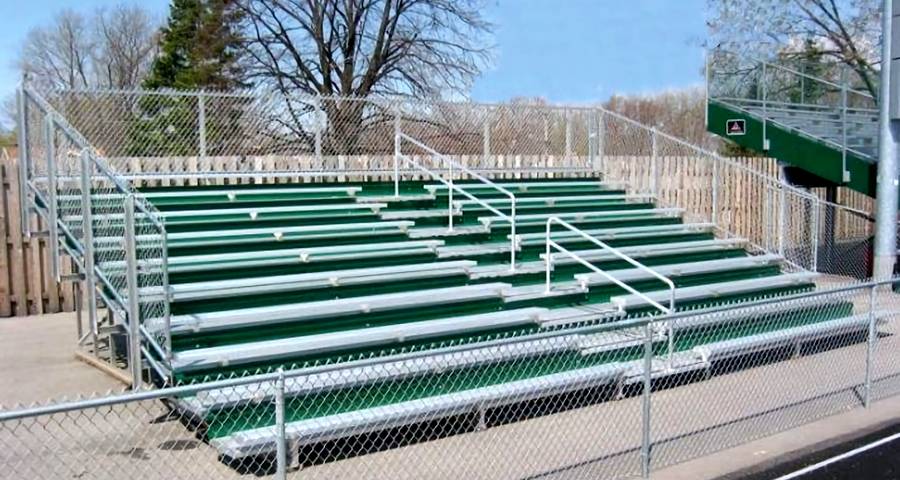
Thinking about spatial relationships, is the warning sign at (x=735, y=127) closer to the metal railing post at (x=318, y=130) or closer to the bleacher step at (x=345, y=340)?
the metal railing post at (x=318, y=130)

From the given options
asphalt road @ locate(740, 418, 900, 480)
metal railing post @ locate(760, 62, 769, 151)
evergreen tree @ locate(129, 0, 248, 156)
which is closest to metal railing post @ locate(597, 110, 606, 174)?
metal railing post @ locate(760, 62, 769, 151)

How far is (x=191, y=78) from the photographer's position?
98.0ft

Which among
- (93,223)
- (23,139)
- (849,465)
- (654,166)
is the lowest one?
(849,465)

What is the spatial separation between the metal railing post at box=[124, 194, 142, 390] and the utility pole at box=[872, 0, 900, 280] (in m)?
10.8

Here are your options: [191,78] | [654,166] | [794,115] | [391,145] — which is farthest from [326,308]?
[191,78]

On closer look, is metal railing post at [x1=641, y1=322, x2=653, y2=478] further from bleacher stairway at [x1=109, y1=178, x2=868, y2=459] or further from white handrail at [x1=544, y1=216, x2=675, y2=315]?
white handrail at [x1=544, y1=216, x2=675, y2=315]

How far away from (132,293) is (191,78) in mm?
25176

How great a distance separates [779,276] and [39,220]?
1093cm

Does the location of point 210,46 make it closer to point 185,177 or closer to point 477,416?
point 185,177

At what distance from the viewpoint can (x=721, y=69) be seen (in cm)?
1652

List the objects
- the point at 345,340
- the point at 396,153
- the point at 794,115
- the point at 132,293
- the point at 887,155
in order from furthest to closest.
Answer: the point at 794,115 → the point at 887,155 → the point at 396,153 → the point at 345,340 → the point at 132,293

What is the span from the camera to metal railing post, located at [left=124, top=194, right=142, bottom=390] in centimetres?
643

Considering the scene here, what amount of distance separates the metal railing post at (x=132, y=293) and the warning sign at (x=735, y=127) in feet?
42.7

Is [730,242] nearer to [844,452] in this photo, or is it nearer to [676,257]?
[676,257]
